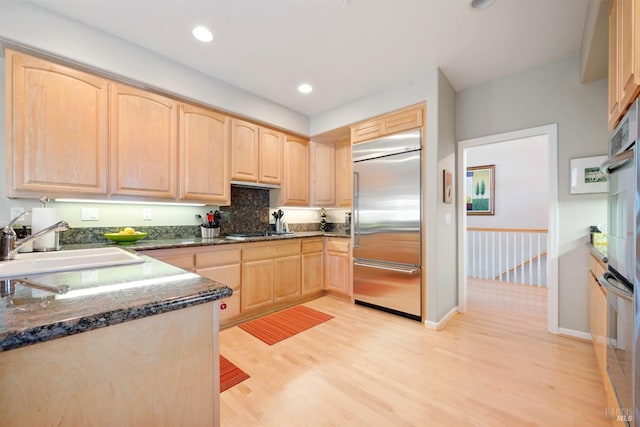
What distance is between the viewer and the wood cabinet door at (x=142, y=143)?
2.22 m

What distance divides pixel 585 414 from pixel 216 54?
3771 mm

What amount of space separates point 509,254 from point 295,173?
3890 millimetres

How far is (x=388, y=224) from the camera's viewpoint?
9.90 ft

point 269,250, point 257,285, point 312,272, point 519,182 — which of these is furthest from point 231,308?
point 519,182

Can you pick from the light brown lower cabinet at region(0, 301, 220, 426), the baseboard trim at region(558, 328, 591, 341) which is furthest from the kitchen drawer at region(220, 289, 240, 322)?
the baseboard trim at region(558, 328, 591, 341)

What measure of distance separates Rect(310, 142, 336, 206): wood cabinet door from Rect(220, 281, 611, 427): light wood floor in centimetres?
186

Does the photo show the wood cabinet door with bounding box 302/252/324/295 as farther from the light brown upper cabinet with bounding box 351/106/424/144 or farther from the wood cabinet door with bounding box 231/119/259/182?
the light brown upper cabinet with bounding box 351/106/424/144

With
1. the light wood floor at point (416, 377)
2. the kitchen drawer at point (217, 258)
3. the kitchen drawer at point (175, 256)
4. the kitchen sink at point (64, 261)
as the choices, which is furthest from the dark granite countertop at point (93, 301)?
the kitchen drawer at point (217, 258)

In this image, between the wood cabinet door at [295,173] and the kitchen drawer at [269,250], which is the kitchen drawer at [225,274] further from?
the wood cabinet door at [295,173]

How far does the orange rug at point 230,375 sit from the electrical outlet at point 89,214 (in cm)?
174

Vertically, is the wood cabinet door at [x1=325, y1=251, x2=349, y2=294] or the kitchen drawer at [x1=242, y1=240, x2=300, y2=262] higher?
the kitchen drawer at [x1=242, y1=240, x2=300, y2=262]

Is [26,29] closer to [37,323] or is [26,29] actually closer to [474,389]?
[37,323]

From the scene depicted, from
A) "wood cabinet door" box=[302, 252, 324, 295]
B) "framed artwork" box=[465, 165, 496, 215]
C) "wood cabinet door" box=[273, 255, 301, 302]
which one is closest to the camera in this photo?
"wood cabinet door" box=[273, 255, 301, 302]

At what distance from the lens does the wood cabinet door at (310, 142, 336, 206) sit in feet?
12.9
